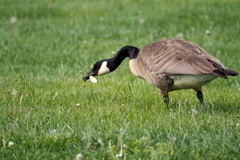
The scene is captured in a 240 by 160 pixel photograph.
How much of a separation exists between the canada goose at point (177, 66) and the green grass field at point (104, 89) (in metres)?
0.39

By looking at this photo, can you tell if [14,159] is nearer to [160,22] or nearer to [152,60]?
[152,60]

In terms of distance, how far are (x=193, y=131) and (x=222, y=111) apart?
1165mm

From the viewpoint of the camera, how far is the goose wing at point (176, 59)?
4.95m

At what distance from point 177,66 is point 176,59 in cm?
13

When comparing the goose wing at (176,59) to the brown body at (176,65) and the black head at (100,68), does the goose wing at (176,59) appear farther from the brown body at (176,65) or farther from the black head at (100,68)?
the black head at (100,68)

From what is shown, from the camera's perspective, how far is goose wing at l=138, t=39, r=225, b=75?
4.95m

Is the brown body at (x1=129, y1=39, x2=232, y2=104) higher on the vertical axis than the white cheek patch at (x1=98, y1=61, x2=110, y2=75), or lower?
higher

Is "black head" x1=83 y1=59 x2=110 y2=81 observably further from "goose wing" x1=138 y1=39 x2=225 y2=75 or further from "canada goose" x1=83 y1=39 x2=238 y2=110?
"goose wing" x1=138 y1=39 x2=225 y2=75

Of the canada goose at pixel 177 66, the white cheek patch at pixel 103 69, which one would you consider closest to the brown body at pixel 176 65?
the canada goose at pixel 177 66

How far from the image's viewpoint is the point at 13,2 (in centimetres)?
1427

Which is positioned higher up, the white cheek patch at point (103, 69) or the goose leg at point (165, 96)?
the white cheek patch at point (103, 69)

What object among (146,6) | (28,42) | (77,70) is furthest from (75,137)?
(146,6)

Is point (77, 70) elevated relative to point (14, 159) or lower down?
lower down

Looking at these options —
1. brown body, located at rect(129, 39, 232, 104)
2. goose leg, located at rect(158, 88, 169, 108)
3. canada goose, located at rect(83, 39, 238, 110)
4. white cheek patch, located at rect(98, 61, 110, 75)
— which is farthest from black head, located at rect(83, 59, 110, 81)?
goose leg, located at rect(158, 88, 169, 108)
